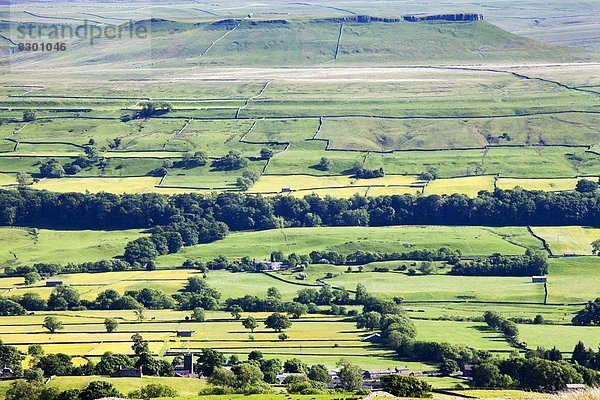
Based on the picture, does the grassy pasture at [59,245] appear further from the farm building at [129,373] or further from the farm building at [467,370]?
the farm building at [467,370]

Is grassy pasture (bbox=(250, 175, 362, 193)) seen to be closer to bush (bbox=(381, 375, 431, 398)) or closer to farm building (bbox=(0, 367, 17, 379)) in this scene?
farm building (bbox=(0, 367, 17, 379))

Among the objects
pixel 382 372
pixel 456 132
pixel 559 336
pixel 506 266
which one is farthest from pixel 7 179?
pixel 382 372

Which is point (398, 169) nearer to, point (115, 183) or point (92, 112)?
point (115, 183)

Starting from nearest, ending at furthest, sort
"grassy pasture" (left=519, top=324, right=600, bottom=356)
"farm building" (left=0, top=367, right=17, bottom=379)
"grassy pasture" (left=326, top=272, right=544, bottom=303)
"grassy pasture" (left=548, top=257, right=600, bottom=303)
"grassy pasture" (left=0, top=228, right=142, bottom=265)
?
"farm building" (left=0, top=367, right=17, bottom=379) → "grassy pasture" (left=519, top=324, right=600, bottom=356) → "grassy pasture" (left=548, top=257, right=600, bottom=303) → "grassy pasture" (left=326, top=272, right=544, bottom=303) → "grassy pasture" (left=0, top=228, right=142, bottom=265)

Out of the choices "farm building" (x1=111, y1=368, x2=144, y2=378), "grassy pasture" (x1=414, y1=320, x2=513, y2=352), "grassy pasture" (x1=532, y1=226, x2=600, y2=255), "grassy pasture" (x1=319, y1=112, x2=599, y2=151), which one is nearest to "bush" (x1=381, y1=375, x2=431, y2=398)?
"farm building" (x1=111, y1=368, x2=144, y2=378)

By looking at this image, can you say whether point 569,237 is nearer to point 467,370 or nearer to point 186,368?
point 467,370
